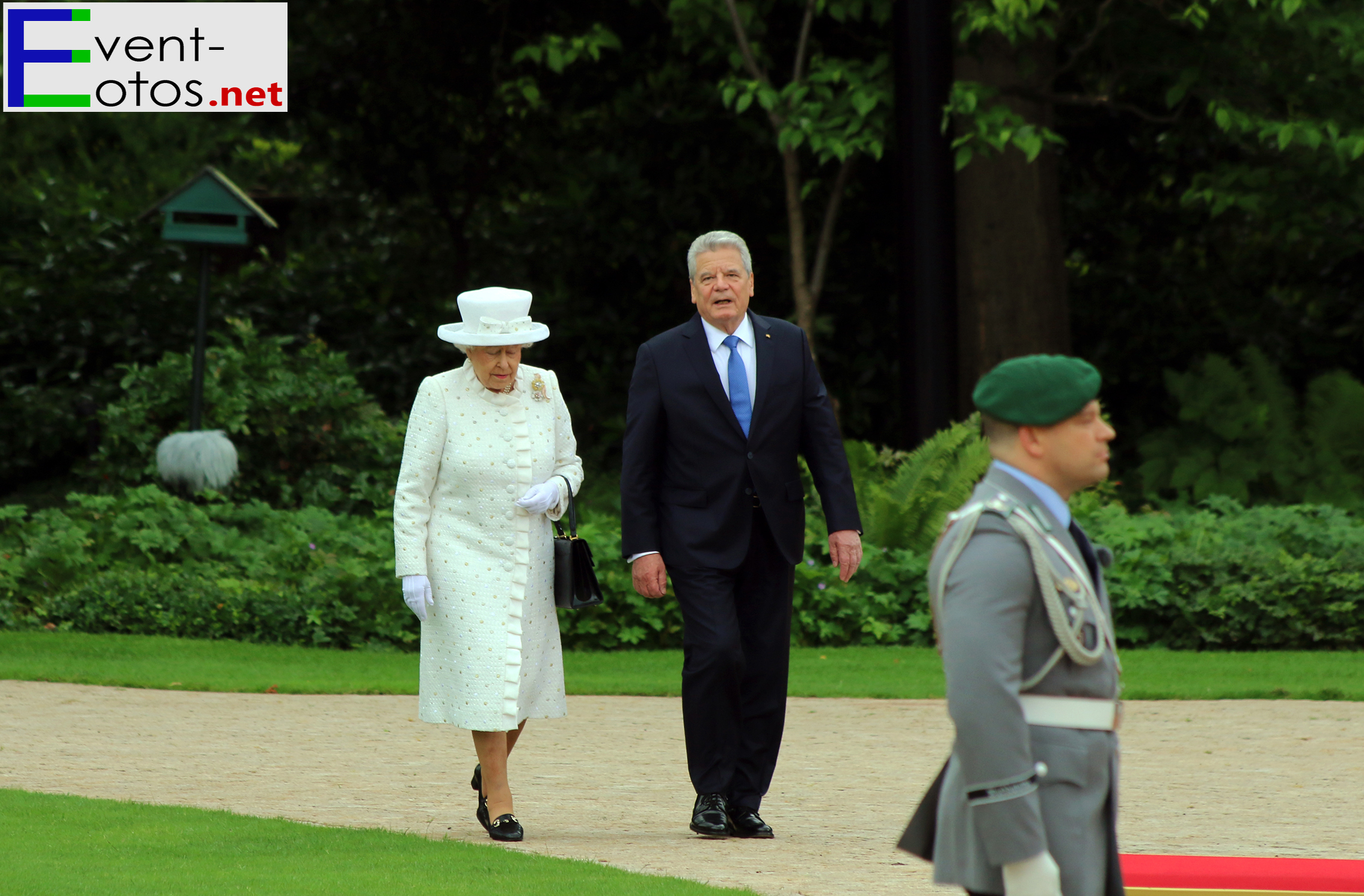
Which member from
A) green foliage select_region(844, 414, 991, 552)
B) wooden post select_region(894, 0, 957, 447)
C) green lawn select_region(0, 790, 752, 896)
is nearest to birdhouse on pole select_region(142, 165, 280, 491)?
green foliage select_region(844, 414, 991, 552)

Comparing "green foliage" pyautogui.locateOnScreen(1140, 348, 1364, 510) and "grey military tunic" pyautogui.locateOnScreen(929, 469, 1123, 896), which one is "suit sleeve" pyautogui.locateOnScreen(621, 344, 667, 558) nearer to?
"grey military tunic" pyautogui.locateOnScreen(929, 469, 1123, 896)

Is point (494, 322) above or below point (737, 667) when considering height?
above

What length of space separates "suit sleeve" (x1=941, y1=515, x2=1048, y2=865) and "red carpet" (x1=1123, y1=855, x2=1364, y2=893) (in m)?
2.07

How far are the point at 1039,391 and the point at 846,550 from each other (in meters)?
2.88

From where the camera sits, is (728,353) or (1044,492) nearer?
(1044,492)

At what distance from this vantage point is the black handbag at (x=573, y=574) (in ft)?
18.6

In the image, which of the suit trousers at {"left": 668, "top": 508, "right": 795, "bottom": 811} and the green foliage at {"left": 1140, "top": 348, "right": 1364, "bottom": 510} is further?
the green foliage at {"left": 1140, "top": 348, "right": 1364, "bottom": 510}

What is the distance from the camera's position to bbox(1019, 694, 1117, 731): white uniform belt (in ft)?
9.20

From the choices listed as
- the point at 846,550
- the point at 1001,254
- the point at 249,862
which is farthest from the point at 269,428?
the point at 249,862

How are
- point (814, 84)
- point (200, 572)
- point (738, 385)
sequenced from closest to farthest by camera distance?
point (738, 385) < point (200, 572) < point (814, 84)

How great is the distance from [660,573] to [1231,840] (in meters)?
1.99

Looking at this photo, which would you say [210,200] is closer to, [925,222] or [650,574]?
[925,222]

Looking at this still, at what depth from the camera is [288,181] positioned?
19000mm

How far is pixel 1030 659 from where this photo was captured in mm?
2795
